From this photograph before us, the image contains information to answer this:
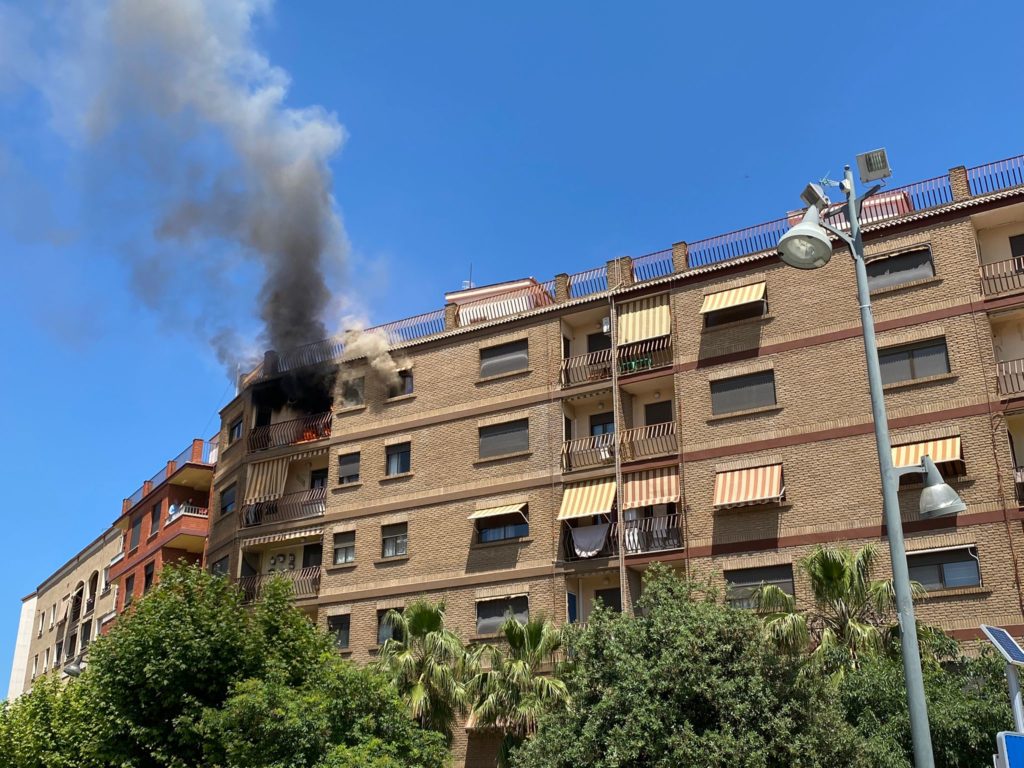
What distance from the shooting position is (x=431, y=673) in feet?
90.6

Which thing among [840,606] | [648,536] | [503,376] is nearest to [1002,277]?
[840,606]

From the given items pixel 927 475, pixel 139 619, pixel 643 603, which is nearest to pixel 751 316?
pixel 643 603

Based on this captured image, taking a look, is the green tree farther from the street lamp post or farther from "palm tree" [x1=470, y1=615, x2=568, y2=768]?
"palm tree" [x1=470, y1=615, x2=568, y2=768]

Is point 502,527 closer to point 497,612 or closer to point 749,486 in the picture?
point 497,612

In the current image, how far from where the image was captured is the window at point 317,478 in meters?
39.5

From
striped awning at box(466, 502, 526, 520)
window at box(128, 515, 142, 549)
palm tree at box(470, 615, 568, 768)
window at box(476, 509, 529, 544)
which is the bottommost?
palm tree at box(470, 615, 568, 768)

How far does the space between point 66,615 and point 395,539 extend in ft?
99.0

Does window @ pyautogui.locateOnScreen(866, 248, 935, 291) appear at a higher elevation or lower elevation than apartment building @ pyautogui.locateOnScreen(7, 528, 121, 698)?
higher

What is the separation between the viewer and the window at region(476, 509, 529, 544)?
110 ft

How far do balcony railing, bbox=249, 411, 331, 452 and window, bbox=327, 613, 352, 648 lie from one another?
6256mm

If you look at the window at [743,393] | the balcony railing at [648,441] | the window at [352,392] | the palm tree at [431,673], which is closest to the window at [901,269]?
the window at [743,393]

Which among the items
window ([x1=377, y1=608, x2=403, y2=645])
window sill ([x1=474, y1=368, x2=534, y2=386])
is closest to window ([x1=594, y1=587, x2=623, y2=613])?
window ([x1=377, y1=608, x2=403, y2=645])

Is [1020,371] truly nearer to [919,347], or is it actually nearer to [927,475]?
[919,347]

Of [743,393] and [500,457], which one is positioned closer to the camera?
[743,393]
